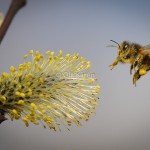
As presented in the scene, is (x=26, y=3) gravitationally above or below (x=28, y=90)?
above

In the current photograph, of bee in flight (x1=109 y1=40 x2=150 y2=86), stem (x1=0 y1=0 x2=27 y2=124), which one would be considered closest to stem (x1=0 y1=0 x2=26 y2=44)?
stem (x1=0 y1=0 x2=27 y2=124)

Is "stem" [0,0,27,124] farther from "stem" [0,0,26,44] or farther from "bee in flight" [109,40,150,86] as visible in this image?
"bee in flight" [109,40,150,86]

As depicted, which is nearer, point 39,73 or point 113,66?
point 113,66

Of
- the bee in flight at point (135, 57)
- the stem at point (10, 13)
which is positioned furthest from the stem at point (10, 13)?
the bee in flight at point (135, 57)

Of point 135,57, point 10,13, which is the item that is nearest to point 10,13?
point 10,13

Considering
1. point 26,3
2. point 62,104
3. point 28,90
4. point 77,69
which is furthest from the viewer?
point 77,69

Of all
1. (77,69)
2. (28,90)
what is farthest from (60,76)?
(28,90)

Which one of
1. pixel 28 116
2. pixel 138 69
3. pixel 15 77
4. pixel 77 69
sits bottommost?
pixel 28 116

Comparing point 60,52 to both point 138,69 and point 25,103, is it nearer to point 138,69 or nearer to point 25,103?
point 25,103
